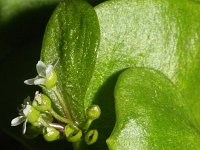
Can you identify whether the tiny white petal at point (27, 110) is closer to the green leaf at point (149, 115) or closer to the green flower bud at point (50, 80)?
the green flower bud at point (50, 80)

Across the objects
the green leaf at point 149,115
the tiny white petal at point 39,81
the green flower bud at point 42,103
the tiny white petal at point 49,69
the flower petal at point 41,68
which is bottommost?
the green leaf at point 149,115

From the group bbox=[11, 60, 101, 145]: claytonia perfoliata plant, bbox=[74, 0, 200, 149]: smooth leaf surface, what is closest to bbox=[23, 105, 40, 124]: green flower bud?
bbox=[11, 60, 101, 145]: claytonia perfoliata plant

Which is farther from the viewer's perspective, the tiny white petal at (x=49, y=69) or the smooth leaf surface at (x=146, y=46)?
the smooth leaf surface at (x=146, y=46)

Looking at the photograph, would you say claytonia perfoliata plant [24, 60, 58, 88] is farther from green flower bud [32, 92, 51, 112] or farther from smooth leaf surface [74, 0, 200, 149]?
smooth leaf surface [74, 0, 200, 149]

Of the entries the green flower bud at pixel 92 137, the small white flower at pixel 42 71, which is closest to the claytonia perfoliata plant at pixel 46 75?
the small white flower at pixel 42 71

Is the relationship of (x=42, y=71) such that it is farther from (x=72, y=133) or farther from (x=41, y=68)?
(x=72, y=133)

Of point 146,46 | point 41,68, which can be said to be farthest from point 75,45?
point 146,46

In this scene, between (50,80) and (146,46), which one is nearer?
(50,80)
